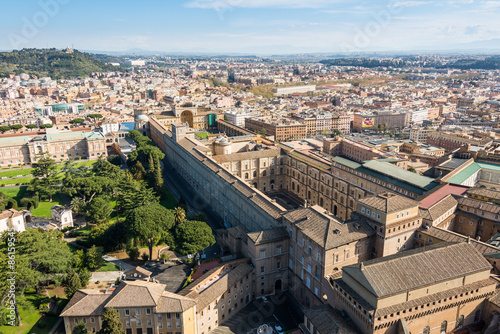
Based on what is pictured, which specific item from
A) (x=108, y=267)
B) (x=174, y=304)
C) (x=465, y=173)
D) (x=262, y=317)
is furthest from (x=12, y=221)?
(x=465, y=173)

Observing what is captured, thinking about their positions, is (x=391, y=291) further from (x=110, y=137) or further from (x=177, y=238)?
(x=110, y=137)

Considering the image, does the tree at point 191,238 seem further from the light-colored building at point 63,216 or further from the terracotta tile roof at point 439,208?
the terracotta tile roof at point 439,208

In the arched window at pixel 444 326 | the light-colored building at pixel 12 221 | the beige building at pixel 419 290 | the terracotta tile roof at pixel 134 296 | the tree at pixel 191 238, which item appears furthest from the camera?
the light-colored building at pixel 12 221

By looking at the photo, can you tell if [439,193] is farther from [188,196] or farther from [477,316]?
[188,196]

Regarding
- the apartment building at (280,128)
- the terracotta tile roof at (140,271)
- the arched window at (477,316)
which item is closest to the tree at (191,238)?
the terracotta tile roof at (140,271)

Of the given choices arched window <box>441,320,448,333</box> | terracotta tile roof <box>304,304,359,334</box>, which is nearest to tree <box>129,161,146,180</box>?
terracotta tile roof <box>304,304,359,334</box>

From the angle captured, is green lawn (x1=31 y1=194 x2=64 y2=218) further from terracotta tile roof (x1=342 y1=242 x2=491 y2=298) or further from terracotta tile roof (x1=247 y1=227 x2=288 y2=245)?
terracotta tile roof (x1=342 y1=242 x2=491 y2=298)
